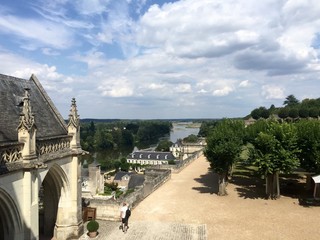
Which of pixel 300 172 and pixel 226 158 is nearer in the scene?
pixel 226 158

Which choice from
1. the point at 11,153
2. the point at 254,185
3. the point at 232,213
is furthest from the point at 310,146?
the point at 11,153

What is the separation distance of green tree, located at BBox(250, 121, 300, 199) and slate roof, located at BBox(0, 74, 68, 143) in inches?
516

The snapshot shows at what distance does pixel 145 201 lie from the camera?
22328mm

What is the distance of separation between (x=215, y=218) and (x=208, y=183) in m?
9.95

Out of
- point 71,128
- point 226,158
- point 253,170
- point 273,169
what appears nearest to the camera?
point 71,128

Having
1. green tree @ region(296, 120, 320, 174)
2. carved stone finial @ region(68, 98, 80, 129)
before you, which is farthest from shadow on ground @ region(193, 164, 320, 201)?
carved stone finial @ region(68, 98, 80, 129)

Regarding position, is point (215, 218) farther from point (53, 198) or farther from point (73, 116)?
point (73, 116)

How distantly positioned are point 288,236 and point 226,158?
809 cm

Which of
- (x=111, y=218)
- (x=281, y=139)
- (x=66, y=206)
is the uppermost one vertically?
(x=281, y=139)

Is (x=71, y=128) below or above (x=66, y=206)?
above

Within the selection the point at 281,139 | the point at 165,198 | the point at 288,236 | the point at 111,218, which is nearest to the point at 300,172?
the point at 281,139

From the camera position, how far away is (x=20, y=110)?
13.9 m

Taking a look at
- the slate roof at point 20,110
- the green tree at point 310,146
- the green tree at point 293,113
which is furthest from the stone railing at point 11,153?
the green tree at point 293,113

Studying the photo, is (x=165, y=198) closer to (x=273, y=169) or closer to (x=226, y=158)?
(x=226, y=158)
